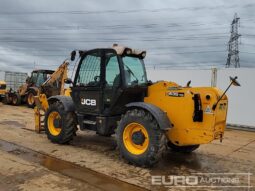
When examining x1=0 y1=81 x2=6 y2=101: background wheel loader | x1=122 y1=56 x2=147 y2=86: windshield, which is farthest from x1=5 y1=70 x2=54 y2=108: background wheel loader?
x1=122 y1=56 x2=147 y2=86: windshield

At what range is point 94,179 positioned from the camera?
5.34m

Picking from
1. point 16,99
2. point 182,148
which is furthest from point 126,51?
point 16,99

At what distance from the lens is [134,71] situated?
7.10m

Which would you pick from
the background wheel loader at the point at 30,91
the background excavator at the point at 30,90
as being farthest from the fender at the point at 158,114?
the background wheel loader at the point at 30,91

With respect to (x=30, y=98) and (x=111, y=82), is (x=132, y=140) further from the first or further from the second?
(x=30, y=98)

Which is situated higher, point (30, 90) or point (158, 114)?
point (30, 90)

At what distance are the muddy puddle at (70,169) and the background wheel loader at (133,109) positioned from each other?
36.0 inches

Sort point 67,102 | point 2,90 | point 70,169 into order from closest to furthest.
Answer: point 70,169 → point 67,102 → point 2,90

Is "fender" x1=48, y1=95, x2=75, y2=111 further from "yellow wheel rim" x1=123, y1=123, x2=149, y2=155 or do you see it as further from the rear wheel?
the rear wheel

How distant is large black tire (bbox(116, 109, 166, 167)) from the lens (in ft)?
19.4

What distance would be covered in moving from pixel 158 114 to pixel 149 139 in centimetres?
49

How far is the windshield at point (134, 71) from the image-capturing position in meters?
6.89

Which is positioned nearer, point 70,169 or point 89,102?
point 70,169

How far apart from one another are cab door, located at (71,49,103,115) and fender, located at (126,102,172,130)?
3.58ft
